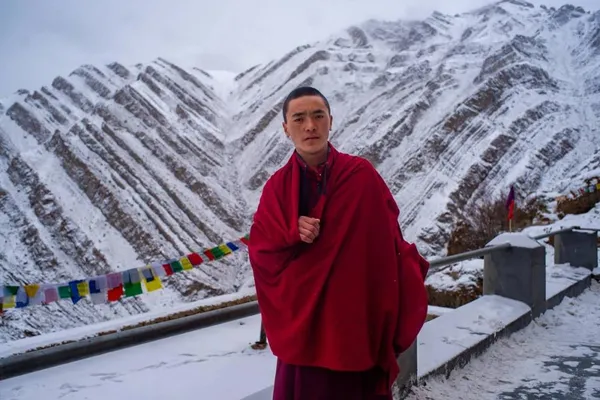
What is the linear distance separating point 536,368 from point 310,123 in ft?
11.0

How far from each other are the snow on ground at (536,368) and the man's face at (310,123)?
219 centimetres

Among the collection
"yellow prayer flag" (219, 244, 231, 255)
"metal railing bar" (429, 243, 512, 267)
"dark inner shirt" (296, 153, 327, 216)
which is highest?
"dark inner shirt" (296, 153, 327, 216)

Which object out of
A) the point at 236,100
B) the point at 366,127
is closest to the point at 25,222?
the point at 236,100

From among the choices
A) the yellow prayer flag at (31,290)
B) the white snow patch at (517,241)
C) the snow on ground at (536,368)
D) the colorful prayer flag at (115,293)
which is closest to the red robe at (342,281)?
the snow on ground at (536,368)

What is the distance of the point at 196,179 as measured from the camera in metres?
51.8

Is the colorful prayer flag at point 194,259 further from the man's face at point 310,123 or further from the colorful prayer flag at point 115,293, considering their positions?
the man's face at point 310,123

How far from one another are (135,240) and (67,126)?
86.8 ft

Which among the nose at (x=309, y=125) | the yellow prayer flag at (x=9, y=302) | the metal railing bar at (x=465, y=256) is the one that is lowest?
the yellow prayer flag at (x=9, y=302)

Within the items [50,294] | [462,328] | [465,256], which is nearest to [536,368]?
[462,328]

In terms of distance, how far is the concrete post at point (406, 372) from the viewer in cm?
287

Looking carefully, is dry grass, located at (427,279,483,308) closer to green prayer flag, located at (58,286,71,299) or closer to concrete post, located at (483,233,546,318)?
concrete post, located at (483,233,546,318)

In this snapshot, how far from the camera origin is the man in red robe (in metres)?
1.48

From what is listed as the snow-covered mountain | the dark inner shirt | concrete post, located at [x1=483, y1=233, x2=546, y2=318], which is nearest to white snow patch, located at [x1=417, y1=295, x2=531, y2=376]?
concrete post, located at [x1=483, y1=233, x2=546, y2=318]

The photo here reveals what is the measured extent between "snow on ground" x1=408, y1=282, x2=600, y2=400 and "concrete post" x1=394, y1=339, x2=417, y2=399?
0.09 meters
